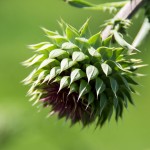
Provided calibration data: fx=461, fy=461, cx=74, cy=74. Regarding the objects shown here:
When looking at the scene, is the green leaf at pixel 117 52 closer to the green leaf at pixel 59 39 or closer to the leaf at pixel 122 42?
the leaf at pixel 122 42

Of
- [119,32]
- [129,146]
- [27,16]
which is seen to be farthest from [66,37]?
[27,16]

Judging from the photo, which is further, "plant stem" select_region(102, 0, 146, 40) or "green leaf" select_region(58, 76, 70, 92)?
"plant stem" select_region(102, 0, 146, 40)

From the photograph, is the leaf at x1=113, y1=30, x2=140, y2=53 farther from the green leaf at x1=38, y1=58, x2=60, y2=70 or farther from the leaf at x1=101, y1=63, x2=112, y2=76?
the green leaf at x1=38, y1=58, x2=60, y2=70

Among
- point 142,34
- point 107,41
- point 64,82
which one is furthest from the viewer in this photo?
point 142,34

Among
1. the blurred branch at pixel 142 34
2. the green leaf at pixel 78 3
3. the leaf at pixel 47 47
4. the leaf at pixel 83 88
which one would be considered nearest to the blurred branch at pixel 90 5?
the green leaf at pixel 78 3

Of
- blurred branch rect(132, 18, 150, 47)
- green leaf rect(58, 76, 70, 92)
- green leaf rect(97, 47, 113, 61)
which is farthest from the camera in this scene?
blurred branch rect(132, 18, 150, 47)

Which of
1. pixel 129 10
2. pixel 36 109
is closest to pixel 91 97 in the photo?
pixel 129 10

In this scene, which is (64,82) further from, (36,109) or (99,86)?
(36,109)

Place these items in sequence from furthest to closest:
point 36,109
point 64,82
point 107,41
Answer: point 36,109 → point 107,41 → point 64,82

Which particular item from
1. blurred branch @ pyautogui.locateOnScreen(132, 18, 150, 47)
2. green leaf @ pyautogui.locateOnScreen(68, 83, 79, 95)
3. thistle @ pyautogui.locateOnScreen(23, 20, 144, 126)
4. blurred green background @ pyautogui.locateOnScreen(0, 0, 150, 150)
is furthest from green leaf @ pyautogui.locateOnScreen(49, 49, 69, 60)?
blurred green background @ pyautogui.locateOnScreen(0, 0, 150, 150)
